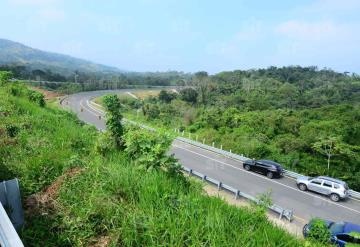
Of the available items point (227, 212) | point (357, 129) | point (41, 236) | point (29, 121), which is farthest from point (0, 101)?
point (357, 129)

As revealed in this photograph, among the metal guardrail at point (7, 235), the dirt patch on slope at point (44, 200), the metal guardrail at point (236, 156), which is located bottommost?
the metal guardrail at point (236, 156)

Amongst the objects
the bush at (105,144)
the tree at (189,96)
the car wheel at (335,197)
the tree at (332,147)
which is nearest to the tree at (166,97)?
the tree at (189,96)

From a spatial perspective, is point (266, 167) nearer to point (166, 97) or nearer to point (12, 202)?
point (12, 202)

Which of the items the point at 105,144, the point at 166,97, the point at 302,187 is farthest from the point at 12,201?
the point at 166,97

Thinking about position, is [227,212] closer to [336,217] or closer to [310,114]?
[336,217]

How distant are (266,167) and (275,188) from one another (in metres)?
2.33

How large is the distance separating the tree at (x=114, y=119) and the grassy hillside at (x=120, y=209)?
151 centimetres

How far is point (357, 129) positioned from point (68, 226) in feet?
136

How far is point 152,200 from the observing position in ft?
15.2

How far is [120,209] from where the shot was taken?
455 centimetres

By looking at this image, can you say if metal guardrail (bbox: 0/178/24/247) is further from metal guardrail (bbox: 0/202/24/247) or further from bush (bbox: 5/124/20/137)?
bush (bbox: 5/124/20/137)

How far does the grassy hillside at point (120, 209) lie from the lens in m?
4.05

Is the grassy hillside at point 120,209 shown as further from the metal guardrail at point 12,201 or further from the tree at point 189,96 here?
the tree at point 189,96

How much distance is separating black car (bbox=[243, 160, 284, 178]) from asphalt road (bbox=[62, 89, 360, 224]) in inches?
15.5
